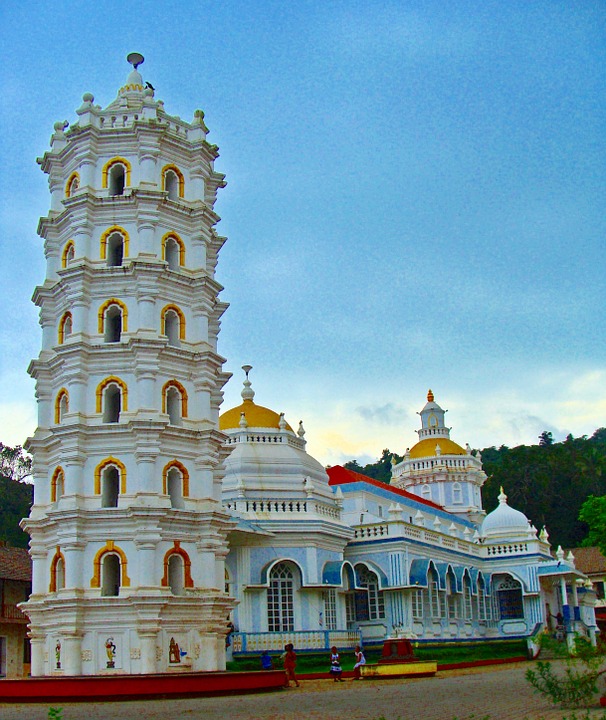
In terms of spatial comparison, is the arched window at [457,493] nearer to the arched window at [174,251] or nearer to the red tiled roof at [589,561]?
the red tiled roof at [589,561]

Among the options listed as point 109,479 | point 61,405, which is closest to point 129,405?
point 109,479

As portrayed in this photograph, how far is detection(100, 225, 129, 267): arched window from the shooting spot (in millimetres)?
27688

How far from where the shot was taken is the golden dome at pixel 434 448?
63719 mm

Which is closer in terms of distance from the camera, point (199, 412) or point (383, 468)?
point (199, 412)

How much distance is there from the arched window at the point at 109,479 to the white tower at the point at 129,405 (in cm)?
4

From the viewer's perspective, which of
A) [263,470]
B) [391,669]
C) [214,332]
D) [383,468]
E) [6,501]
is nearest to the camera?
[391,669]

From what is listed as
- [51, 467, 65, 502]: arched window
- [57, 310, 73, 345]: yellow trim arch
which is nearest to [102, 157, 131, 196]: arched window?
[57, 310, 73, 345]: yellow trim arch

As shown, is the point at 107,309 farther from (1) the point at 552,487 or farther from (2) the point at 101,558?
(1) the point at 552,487

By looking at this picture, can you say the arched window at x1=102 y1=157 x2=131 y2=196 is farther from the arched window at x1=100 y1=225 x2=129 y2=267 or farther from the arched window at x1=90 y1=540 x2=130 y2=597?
the arched window at x1=90 y1=540 x2=130 y2=597

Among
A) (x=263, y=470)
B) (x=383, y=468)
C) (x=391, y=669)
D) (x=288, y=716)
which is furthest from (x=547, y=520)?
(x=288, y=716)

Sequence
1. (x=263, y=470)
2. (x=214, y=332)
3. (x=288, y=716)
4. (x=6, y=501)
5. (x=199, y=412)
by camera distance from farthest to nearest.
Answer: (x=6, y=501) → (x=263, y=470) → (x=214, y=332) → (x=199, y=412) → (x=288, y=716)

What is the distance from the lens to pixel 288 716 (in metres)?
14.9

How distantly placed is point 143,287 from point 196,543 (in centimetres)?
777

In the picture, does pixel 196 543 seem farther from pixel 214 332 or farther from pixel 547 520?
pixel 547 520
